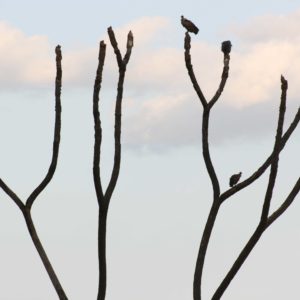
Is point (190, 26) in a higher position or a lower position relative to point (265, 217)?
higher

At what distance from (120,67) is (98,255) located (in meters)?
2.17

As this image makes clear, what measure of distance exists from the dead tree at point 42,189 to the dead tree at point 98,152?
0.47 metres

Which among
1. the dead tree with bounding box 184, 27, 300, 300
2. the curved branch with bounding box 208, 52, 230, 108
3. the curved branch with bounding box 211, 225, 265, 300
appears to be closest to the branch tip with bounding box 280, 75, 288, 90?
the dead tree with bounding box 184, 27, 300, 300

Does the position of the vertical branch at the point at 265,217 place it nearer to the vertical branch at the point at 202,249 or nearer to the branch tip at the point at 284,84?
the branch tip at the point at 284,84

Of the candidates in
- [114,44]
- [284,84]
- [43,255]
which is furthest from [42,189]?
[284,84]

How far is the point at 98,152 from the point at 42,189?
94 centimetres

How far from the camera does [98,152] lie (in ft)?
27.3

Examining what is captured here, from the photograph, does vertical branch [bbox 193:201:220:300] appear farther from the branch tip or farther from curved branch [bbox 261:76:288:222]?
the branch tip

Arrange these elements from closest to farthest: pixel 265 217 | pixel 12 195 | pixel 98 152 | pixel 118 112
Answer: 1. pixel 98 152
2. pixel 118 112
3. pixel 265 217
4. pixel 12 195

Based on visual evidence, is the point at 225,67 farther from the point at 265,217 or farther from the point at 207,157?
the point at 265,217

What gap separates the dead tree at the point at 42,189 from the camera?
8.53m

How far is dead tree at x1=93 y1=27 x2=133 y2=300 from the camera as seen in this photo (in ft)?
27.4

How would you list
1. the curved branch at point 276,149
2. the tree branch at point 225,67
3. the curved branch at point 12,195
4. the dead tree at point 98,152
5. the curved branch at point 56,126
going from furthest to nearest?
the curved branch at point 12,195 → the tree branch at point 225,67 → the curved branch at point 276,149 → the curved branch at point 56,126 → the dead tree at point 98,152

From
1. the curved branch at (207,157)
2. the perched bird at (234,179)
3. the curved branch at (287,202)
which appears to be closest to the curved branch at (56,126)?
the curved branch at (207,157)
